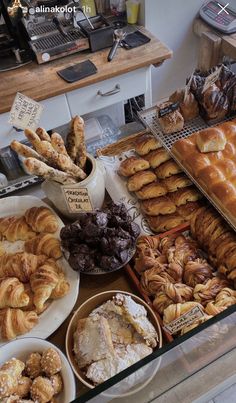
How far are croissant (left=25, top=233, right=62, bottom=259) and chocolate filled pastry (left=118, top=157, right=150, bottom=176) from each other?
0.35 m

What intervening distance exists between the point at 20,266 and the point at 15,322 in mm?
137

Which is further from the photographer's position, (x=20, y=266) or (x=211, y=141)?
(x=211, y=141)

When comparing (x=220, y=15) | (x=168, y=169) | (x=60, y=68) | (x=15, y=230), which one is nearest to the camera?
(x=15, y=230)

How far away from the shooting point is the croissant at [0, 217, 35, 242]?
1.00m

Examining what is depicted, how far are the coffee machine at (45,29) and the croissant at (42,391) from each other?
1.57 metres

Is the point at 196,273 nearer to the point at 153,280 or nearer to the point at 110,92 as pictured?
the point at 153,280

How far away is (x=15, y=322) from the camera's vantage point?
0.79 metres

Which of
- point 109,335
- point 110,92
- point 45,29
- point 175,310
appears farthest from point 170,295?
point 45,29

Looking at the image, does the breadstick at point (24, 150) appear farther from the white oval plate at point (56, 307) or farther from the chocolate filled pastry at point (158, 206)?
the chocolate filled pastry at point (158, 206)

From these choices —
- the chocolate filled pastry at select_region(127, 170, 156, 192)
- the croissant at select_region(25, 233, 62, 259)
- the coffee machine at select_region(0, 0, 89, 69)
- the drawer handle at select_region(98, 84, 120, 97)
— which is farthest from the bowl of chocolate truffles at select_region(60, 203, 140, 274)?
the coffee machine at select_region(0, 0, 89, 69)

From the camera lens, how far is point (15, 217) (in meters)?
1.04

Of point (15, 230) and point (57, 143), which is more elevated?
point (57, 143)

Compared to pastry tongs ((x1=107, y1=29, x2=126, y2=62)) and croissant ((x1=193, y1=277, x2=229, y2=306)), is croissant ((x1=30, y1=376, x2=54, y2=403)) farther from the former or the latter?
pastry tongs ((x1=107, y1=29, x2=126, y2=62))

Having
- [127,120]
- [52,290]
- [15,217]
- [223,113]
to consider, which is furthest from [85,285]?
[127,120]
